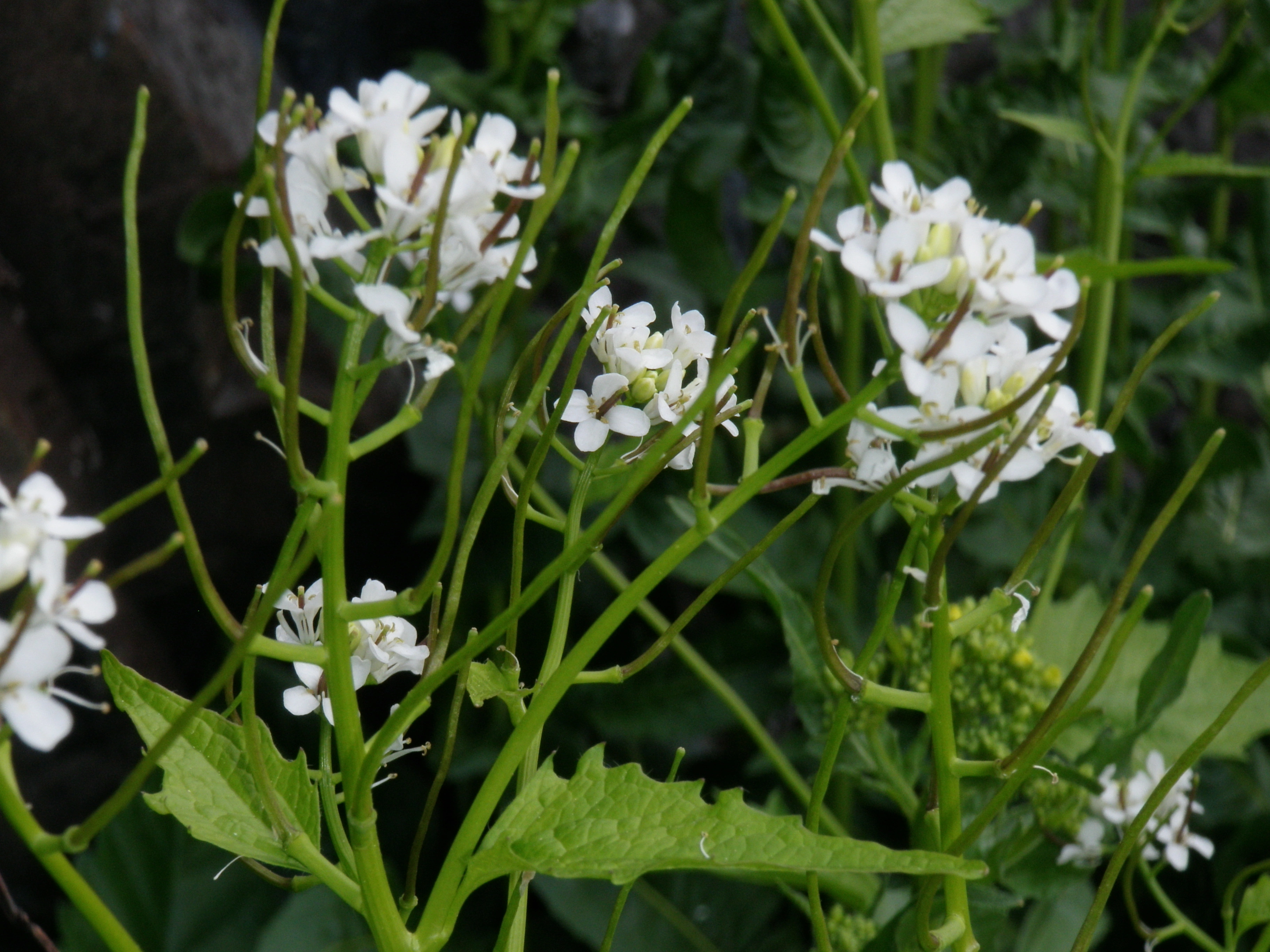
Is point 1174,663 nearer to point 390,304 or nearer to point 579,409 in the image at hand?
point 579,409

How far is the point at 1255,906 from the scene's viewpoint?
52cm

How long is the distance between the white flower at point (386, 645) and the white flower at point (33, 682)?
0.14 meters

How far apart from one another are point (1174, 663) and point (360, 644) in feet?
1.53

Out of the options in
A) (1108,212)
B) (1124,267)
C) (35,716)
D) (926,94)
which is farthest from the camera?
(926,94)

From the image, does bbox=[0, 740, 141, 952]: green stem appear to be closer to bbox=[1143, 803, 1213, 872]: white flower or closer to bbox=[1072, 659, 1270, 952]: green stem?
bbox=[1072, 659, 1270, 952]: green stem

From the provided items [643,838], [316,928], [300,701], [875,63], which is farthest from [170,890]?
[875,63]

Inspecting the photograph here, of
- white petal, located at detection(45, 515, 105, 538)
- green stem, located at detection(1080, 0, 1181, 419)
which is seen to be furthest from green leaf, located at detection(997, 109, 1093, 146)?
white petal, located at detection(45, 515, 105, 538)

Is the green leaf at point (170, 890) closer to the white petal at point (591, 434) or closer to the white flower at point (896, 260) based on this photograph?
the white petal at point (591, 434)

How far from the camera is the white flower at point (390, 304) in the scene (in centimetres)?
32

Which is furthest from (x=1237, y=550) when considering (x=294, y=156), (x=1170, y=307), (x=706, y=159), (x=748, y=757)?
(x=294, y=156)

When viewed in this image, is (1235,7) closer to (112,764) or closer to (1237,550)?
(1237,550)

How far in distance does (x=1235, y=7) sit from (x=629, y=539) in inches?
32.2

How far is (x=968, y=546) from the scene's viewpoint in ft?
3.49

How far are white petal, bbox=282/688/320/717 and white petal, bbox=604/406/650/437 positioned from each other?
16cm
